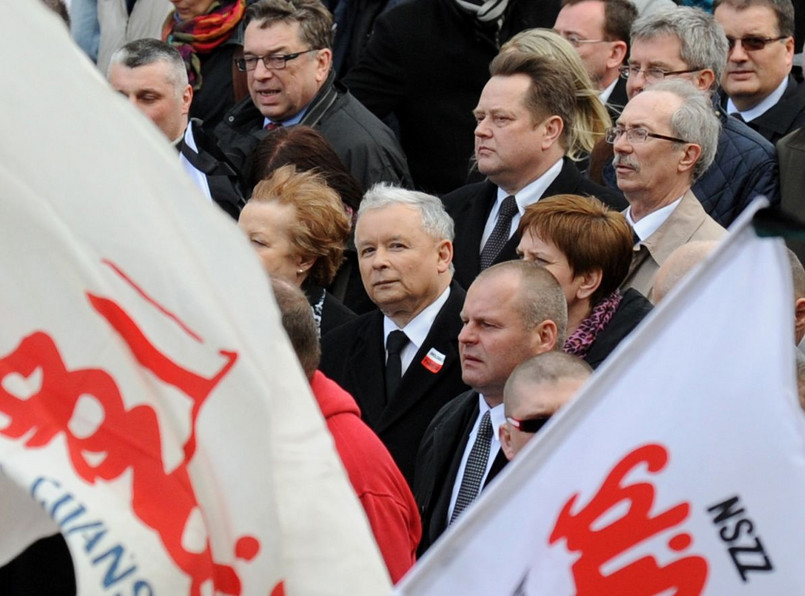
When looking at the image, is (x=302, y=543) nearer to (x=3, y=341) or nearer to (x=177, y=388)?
(x=177, y=388)

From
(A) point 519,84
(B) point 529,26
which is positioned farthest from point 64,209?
(B) point 529,26

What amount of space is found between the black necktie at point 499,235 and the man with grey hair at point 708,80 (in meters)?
0.71

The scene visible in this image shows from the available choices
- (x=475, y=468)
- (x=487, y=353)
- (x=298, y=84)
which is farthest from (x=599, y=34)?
(x=475, y=468)

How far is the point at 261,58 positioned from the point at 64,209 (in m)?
4.79

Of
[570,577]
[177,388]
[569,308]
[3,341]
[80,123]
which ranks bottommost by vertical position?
[569,308]

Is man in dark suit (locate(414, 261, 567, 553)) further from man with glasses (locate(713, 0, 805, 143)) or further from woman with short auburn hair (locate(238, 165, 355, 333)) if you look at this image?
man with glasses (locate(713, 0, 805, 143))

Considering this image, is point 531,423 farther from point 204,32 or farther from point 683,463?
point 204,32

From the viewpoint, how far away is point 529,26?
8156mm

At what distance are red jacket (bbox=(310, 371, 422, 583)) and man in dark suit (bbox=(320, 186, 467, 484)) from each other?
4.51ft

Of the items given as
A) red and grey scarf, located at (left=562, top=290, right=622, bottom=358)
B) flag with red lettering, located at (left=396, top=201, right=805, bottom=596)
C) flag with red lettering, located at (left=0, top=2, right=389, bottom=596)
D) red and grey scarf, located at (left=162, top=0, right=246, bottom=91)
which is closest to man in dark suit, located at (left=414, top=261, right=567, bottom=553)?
red and grey scarf, located at (left=562, top=290, right=622, bottom=358)

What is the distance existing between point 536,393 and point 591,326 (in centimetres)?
106

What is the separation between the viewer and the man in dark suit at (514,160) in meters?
6.34

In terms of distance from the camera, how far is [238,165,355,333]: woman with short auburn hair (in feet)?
19.8

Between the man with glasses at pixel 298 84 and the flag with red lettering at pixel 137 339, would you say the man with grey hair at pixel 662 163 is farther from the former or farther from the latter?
the flag with red lettering at pixel 137 339
